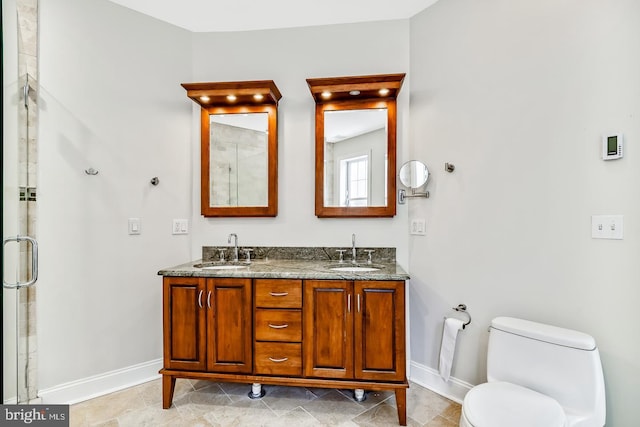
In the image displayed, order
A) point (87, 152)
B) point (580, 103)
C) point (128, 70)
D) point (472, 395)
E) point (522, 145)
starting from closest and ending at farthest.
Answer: point (472, 395)
point (580, 103)
point (522, 145)
point (87, 152)
point (128, 70)

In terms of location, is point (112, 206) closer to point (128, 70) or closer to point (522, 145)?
point (128, 70)

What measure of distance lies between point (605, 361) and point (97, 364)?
3.00m

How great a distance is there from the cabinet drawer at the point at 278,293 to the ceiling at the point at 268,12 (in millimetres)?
2015

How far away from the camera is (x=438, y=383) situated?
2.06 m

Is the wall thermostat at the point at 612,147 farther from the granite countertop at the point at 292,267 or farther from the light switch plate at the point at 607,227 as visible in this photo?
the granite countertop at the point at 292,267

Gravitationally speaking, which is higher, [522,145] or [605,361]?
[522,145]

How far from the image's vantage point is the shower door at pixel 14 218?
1.46m

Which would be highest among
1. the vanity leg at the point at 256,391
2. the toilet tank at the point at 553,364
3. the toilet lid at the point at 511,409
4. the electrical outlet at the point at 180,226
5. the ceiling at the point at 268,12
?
the ceiling at the point at 268,12

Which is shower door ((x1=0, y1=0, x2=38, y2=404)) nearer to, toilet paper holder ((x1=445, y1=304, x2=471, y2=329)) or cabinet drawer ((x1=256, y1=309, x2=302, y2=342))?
cabinet drawer ((x1=256, y1=309, x2=302, y2=342))

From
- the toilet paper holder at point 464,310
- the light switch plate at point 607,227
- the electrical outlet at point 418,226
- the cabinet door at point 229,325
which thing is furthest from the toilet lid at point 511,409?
the cabinet door at point 229,325

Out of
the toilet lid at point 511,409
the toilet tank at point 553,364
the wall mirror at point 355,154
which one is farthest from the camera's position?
the wall mirror at point 355,154

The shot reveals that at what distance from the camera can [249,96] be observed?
226cm

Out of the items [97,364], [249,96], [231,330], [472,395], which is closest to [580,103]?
[472,395]

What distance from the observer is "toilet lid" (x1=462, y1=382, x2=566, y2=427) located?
45.5 inches
